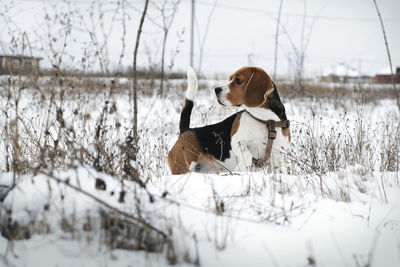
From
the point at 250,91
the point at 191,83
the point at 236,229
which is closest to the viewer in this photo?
the point at 236,229

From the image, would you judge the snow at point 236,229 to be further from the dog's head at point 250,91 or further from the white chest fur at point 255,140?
the dog's head at point 250,91

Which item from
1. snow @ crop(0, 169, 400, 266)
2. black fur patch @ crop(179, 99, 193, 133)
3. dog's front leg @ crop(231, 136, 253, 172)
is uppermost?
black fur patch @ crop(179, 99, 193, 133)

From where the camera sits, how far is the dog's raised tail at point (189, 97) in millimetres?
3117

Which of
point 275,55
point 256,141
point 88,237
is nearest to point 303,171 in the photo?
point 256,141

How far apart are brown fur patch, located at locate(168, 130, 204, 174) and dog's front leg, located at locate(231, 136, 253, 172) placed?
363 millimetres

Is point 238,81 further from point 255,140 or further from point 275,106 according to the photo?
point 255,140

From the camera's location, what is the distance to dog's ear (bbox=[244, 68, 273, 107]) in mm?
2898

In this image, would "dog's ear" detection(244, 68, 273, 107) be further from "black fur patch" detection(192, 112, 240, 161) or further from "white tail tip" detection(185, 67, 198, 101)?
"white tail tip" detection(185, 67, 198, 101)

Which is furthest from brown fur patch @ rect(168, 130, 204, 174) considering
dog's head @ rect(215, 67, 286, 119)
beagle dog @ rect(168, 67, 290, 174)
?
dog's head @ rect(215, 67, 286, 119)

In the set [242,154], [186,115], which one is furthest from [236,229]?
[186,115]

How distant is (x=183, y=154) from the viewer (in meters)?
3.19

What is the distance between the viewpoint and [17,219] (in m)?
1.63

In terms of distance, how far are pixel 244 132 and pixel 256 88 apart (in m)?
0.42

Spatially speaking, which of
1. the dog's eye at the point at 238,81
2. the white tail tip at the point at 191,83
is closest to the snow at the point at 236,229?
the dog's eye at the point at 238,81
